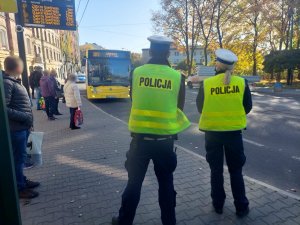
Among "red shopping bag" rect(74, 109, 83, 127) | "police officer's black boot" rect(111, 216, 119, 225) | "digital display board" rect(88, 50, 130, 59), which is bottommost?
"police officer's black boot" rect(111, 216, 119, 225)

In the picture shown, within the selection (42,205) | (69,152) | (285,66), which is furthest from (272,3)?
(42,205)

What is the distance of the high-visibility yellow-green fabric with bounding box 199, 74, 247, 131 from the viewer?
3045 mm

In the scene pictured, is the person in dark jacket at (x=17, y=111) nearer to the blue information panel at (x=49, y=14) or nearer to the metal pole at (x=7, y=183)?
the metal pole at (x=7, y=183)

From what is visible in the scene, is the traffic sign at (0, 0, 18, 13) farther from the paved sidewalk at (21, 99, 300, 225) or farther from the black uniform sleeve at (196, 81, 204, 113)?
the paved sidewalk at (21, 99, 300, 225)

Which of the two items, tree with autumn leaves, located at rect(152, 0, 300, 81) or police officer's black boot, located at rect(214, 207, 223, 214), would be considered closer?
police officer's black boot, located at rect(214, 207, 223, 214)

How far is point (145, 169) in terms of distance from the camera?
108 inches

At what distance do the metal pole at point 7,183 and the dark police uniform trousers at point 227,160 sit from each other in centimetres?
214

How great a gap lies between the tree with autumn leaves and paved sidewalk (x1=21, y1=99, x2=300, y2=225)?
26.2 m

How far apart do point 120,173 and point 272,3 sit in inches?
1159

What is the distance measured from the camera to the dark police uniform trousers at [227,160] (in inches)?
122

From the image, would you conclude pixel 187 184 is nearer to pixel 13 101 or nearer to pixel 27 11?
pixel 13 101

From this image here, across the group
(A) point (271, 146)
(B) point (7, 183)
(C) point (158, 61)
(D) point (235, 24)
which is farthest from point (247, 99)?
(D) point (235, 24)

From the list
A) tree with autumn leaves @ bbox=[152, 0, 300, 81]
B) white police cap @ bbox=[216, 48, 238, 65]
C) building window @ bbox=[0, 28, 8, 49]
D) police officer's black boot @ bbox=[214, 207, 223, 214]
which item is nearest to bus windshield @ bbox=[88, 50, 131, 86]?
white police cap @ bbox=[216, 48, 238, 65]

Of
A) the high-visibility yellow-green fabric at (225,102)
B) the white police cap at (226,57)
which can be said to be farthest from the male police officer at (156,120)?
the white police cap at (226,57)
